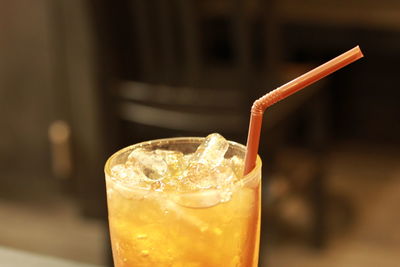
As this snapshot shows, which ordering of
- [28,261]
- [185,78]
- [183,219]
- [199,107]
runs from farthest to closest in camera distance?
[185,78] → [199,107] → [28,261] → [183,219]

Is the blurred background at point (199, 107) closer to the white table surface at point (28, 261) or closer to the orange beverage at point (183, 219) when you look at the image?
the white table surface at point (28, 261)

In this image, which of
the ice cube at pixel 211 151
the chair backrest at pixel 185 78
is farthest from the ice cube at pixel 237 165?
the chair backrest at pixel 185 78

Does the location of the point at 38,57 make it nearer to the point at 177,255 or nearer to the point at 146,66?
the point at 146,66

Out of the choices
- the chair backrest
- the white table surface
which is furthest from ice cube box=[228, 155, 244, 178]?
the chair backrest

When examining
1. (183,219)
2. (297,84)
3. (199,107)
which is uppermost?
(297,84)

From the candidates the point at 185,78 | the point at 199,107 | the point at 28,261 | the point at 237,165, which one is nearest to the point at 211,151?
the point at 237,165

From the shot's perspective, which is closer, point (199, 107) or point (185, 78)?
point (199, 107)

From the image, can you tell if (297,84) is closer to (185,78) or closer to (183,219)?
(183,219)
